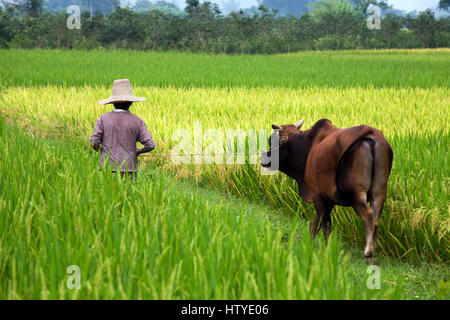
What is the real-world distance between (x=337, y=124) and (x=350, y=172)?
2741 mm

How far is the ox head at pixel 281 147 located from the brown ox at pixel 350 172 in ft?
0.44

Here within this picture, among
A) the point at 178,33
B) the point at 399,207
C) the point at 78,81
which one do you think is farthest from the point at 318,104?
the point at 178,33

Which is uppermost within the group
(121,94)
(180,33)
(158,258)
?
(180,33)

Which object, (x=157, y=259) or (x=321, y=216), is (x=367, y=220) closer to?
(x=321, y=216)

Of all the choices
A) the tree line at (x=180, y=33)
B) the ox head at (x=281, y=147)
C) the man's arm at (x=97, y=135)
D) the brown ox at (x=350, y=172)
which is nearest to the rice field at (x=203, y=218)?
A: the man's arm at (x=97, y=135)

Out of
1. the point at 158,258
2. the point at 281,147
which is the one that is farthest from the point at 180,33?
the point at 158,258

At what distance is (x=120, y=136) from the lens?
3.77 meters

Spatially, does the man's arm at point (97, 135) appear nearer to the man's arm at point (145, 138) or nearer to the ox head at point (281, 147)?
the man's arm at point (145, 138)

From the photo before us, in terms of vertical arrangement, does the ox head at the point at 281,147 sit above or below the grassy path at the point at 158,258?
above

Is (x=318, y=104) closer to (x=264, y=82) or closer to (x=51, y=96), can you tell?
(x=51, y=96)

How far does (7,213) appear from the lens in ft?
8.38

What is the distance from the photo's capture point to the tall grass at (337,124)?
3.45m
